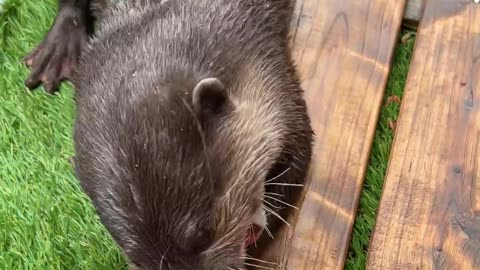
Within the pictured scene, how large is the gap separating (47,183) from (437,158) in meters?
1.06

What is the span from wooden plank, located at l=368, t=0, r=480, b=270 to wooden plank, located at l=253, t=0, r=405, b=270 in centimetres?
9

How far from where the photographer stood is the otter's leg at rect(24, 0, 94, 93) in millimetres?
2639

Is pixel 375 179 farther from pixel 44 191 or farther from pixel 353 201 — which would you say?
pixel 44 191

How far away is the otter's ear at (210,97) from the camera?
1.66 m

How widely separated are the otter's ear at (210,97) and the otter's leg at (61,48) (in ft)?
3.34

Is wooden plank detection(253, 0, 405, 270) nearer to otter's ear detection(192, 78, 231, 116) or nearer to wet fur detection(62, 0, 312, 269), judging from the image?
wet fur detection(62, 0, 312, 269)

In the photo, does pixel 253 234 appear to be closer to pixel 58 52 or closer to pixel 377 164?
pixel 377 164

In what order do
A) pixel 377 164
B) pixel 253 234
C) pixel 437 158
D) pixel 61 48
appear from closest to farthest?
pixel 253 234
pixel 437 158
pixel 377 164
pixel 61 48

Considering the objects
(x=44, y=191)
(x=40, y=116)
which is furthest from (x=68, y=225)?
(x=40, y=116)

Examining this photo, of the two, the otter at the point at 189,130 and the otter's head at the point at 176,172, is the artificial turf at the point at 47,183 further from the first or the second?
the otter's head at the point at 176,172

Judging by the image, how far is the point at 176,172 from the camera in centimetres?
162

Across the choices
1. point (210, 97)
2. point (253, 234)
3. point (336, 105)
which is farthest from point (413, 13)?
point (210, 97)

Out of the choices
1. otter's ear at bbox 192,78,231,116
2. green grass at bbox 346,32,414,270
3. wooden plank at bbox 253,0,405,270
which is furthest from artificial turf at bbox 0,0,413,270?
otter's ear at bbox 192,78,231,116

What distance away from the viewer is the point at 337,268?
7.14 ft
